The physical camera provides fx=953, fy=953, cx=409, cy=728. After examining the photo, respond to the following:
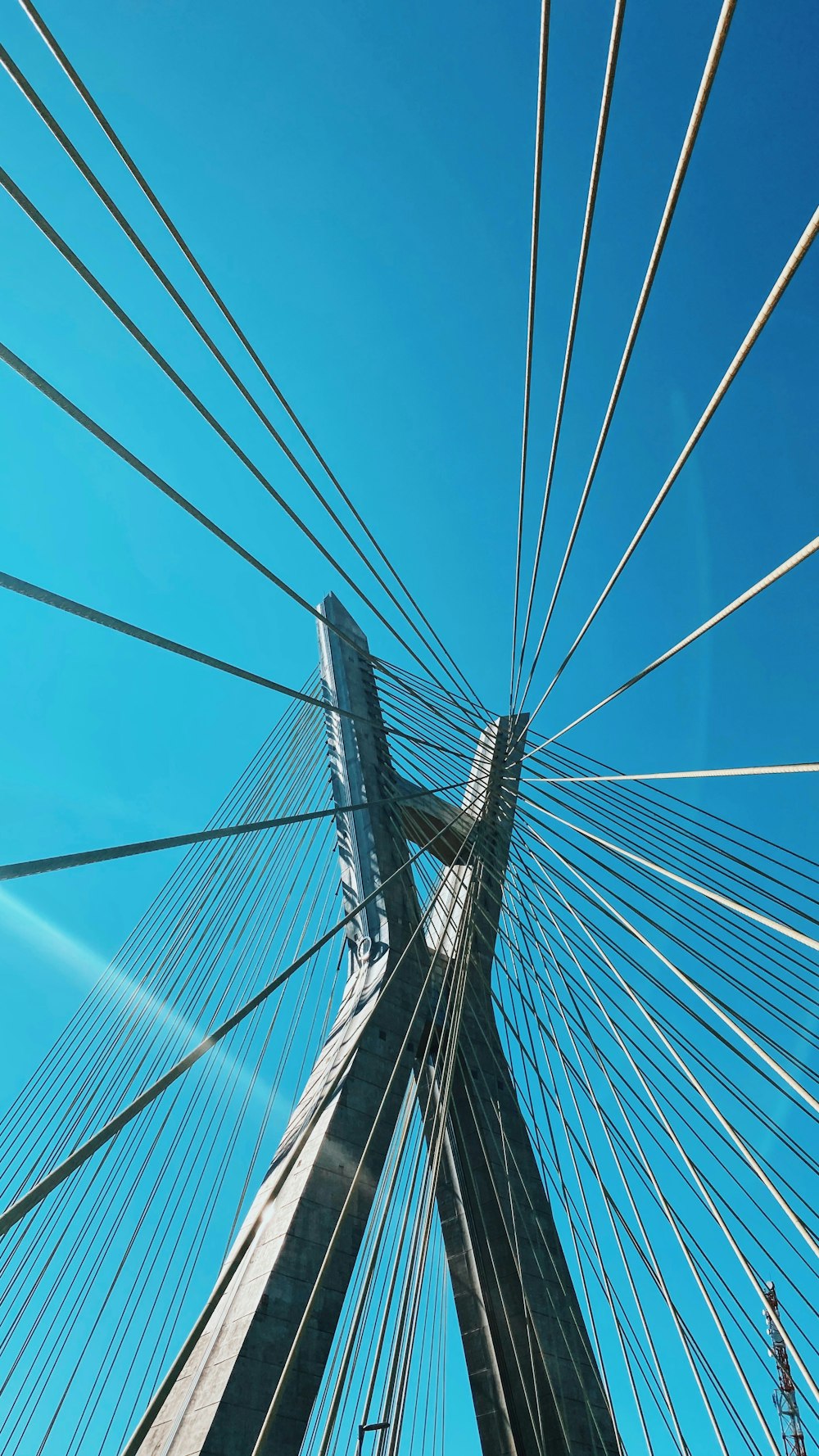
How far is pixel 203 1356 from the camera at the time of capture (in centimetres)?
680

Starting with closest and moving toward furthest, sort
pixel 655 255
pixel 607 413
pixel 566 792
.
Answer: pixel 655 255, pixel 607 413, pixel 566 792

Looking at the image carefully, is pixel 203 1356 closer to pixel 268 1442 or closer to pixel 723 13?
pixel 268 1442

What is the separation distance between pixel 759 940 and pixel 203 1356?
16.1 ft

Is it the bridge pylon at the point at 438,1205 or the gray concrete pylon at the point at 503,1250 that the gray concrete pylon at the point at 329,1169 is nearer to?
the bridge pylon at the point at 438,1205

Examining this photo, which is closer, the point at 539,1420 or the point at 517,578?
the point at 517,578

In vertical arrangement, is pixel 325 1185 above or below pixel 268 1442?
above

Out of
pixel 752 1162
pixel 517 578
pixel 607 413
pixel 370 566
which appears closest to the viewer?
pixel 607 413

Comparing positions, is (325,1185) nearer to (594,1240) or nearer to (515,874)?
(594,1240)

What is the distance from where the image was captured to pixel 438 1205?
8.43 meters

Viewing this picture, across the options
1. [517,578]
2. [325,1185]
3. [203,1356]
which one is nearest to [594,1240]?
[325,1185]

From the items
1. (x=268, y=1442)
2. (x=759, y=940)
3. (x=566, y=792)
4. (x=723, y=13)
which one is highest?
(x=566, y=792)

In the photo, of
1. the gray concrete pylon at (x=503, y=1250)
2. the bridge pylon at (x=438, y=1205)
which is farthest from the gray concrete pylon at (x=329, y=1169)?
the gray concrete pylon at (x=503, y=1250)

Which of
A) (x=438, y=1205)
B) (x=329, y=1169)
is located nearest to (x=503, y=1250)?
(x=438, y=1205)

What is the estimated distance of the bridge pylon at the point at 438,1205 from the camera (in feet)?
21.5
